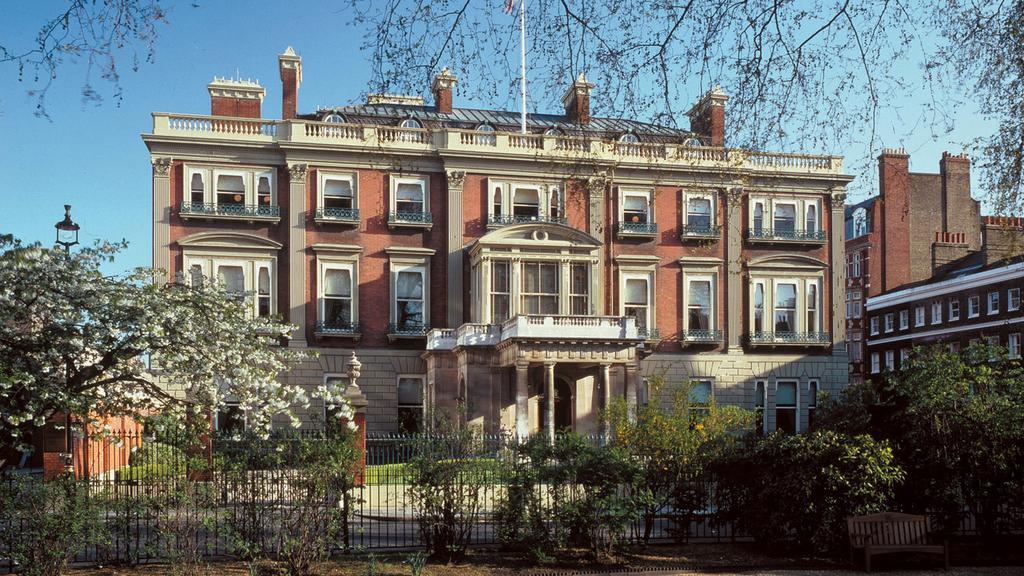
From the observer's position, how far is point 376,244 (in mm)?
38062

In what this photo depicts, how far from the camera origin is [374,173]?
38.2 metres

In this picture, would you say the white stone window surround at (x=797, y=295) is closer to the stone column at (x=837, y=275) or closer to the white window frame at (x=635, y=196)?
the stone column at (x=837, y=275)

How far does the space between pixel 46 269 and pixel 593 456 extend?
9.79 metres

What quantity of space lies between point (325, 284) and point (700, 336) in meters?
14.9

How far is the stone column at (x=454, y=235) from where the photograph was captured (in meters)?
38.0

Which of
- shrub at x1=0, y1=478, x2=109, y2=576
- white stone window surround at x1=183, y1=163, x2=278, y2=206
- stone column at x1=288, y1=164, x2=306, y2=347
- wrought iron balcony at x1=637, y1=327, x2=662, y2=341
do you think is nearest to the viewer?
shrub at x1=0, y1=478, x2=109, y2=576

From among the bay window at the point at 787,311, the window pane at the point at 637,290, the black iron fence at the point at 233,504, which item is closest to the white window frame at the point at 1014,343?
the bay window at the point at 787,311

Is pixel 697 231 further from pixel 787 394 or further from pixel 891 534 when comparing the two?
pixel 891 534

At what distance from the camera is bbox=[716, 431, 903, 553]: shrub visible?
14.9 metres

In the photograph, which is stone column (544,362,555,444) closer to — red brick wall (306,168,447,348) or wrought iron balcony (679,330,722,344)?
red brick wall (306,168,447,348)

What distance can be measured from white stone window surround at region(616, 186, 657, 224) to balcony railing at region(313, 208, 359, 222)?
10411 mm

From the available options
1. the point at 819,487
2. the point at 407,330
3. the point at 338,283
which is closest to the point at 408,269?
the point at 407,330

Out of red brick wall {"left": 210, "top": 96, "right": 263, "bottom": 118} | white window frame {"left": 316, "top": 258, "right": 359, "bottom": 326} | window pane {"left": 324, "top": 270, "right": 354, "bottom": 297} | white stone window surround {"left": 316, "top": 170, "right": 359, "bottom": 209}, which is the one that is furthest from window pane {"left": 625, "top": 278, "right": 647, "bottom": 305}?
red brick wall {"left": 210, "top": 96, "right": 263, "bottom": 118}

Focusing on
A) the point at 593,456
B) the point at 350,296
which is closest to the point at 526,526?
the point at 593,456
